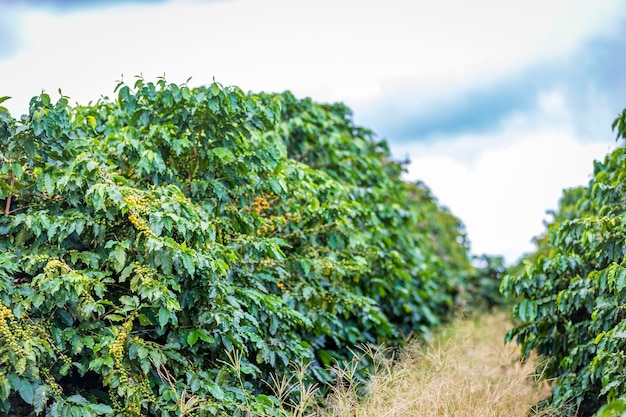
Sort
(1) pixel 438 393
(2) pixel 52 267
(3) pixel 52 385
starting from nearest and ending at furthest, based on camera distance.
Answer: (3) pixel 52 385
(2) pixel 52 267
(1) pixel 438 393

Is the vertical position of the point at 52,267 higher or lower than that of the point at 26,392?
higher

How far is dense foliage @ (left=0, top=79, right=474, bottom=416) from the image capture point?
365 cm

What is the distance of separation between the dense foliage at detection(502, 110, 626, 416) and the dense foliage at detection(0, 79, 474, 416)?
141cm

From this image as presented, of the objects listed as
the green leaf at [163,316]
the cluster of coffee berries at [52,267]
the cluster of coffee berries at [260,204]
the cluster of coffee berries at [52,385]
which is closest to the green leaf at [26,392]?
the cluster of coffee berries at [52,385]

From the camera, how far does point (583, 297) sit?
188 inches

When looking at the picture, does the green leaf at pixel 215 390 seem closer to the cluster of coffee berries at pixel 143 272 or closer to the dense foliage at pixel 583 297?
the cluster of coffee berries at pixel 143 272

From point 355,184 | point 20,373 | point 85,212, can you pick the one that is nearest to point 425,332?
point 355,184

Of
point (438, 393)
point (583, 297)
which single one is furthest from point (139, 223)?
point (583, 297)

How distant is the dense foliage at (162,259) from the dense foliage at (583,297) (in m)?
1.41

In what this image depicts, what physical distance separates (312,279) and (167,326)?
5.92ft

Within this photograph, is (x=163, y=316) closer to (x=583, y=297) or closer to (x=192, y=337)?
(x=192, y=337)

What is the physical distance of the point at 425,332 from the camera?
7820mm

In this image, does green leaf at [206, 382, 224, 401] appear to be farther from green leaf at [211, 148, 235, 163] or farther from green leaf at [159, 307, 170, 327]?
green leaf at [211, 148, 235, 163]

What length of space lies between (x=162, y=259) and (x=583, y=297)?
2.93 m
